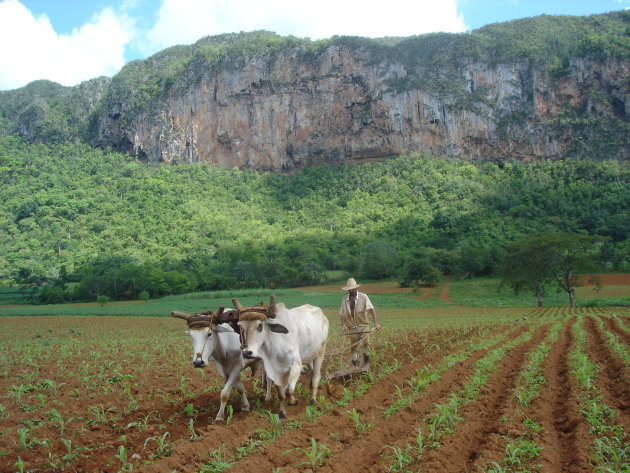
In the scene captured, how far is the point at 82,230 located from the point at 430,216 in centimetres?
5279

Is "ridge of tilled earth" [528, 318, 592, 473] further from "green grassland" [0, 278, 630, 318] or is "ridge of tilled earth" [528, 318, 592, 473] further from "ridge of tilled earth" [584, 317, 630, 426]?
"green grassland" [0, 278, 630, 318]

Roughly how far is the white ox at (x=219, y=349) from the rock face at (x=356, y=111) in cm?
9074

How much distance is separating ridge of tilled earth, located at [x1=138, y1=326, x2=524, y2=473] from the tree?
1242 inches

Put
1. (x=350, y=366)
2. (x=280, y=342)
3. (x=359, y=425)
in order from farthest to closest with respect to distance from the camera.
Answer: (x=350, y=366) → (x=280, y=342) → (x=359, y=425)

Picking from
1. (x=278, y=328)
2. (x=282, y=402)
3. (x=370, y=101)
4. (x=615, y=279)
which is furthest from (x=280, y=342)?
(x=370, y=101)

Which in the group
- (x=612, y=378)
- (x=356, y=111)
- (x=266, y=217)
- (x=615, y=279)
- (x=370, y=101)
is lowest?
(x=615, y=279)

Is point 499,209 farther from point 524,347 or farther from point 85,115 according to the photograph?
point 85,115

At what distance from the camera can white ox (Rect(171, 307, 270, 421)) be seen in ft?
22.0

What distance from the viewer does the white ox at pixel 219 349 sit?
6715 millimetres

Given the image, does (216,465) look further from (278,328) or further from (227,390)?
(278,328)

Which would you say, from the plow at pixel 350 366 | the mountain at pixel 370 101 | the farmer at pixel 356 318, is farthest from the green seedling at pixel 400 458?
the mountain at pixel 370 101

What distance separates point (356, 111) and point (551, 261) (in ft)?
233

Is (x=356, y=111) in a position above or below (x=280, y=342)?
above

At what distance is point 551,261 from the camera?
35.2 metres
